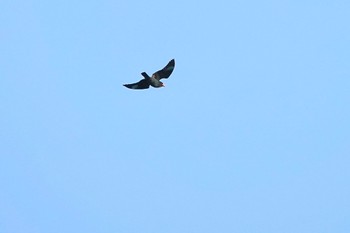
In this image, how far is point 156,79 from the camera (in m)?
65.1

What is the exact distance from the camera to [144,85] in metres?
65.0

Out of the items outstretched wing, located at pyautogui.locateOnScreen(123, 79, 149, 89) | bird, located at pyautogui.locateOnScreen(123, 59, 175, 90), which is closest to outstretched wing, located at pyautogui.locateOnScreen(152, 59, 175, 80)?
bird, located at pyautogui.locateOnScreen(123, 59, 175, 90)

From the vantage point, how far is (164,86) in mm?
65312

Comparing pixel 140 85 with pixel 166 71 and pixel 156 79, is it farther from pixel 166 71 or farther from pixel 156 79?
pixel 166 71

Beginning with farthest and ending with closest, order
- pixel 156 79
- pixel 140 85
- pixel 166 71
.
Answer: pixel 166 71
pixel 156 79
pixel 140 85

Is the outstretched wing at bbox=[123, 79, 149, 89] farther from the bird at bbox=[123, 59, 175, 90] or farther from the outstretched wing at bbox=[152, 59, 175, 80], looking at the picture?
the outstretched wing at bbox=[152, 59, 175, 80]

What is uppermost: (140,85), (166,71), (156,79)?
(166,71)

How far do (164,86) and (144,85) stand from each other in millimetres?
1527

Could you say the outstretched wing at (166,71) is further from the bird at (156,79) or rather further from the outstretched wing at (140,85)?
the outstretched wing at (140,85)

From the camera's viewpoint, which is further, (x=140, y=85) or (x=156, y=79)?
(x=156, y=79)

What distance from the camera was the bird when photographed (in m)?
64.7

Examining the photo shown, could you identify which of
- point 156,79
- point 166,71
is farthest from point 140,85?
point 166,71

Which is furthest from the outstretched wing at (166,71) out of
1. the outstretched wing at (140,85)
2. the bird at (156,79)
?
the outstretched wing at (140,85)

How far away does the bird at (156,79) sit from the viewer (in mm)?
64688
